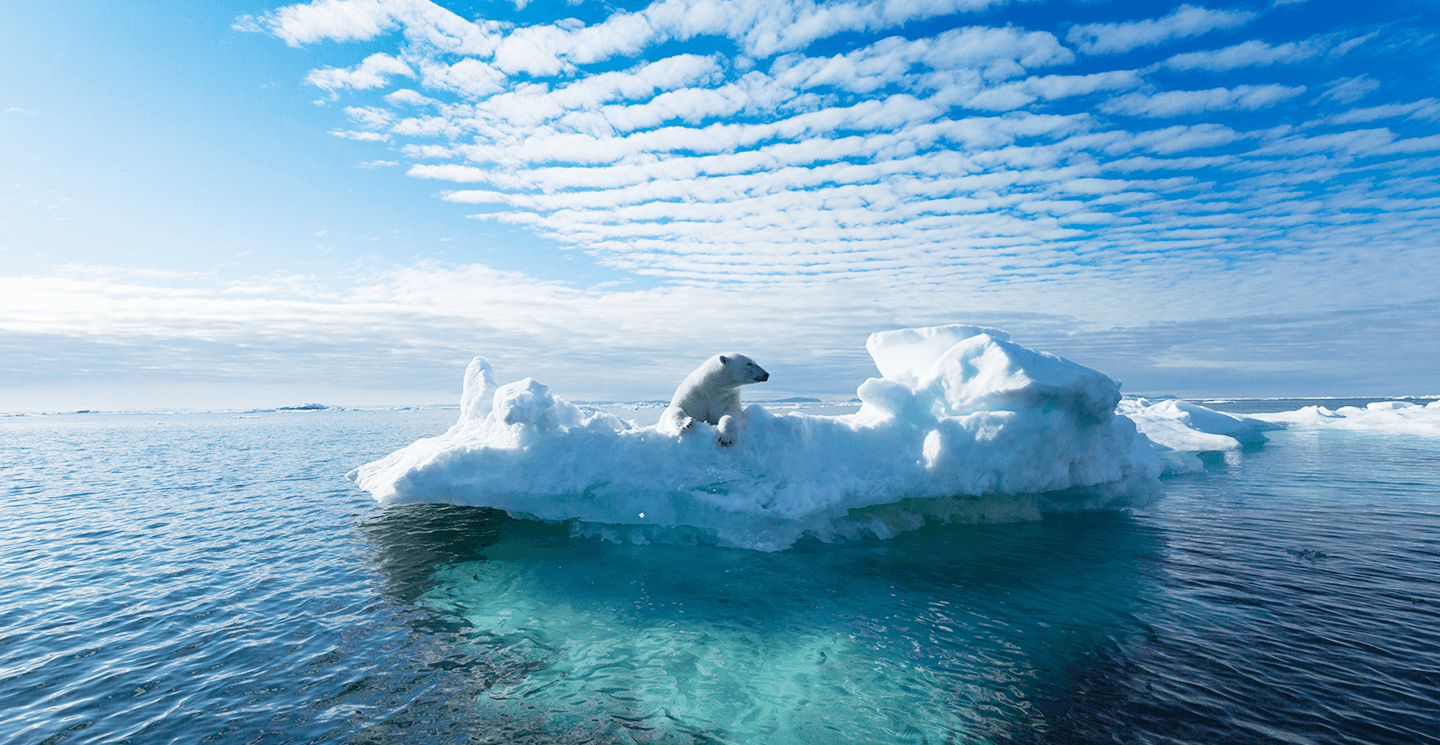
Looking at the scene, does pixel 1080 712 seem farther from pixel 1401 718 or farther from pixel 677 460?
pixel 677 460

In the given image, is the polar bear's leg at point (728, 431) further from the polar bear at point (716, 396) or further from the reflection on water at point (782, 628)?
the reflection on water at point (782, 628)

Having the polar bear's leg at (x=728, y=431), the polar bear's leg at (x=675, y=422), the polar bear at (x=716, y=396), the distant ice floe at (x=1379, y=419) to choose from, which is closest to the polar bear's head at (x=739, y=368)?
the polar bear at (x=716, y=396)

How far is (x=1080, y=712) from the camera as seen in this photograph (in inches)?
213

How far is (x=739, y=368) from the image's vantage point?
1051 cm

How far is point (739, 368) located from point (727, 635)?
478cm

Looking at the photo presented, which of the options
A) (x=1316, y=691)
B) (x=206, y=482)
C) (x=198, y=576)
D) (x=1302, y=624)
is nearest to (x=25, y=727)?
(x=198, y=576)

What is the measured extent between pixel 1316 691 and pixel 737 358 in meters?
8.27

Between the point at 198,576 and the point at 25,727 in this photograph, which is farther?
the point at 198,576

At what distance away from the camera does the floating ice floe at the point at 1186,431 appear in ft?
72.0

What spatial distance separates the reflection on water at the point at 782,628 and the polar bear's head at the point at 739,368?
10.7 feet

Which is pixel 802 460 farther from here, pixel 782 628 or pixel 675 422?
pixel 782 628

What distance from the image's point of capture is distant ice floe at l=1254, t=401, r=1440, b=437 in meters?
37.9

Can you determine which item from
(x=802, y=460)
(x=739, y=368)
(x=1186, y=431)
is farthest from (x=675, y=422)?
(x=1186, y=431)

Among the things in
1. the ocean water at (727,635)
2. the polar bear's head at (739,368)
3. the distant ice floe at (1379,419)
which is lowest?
the ocean water at (727,635)
